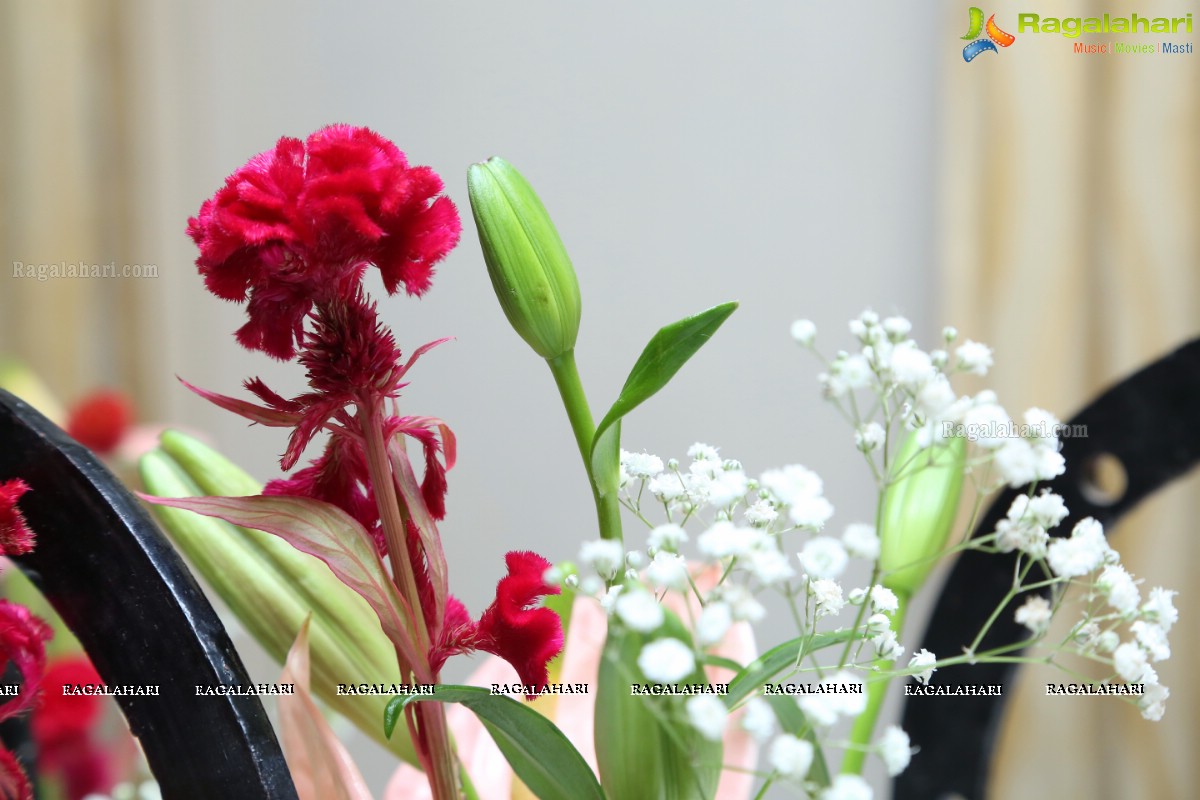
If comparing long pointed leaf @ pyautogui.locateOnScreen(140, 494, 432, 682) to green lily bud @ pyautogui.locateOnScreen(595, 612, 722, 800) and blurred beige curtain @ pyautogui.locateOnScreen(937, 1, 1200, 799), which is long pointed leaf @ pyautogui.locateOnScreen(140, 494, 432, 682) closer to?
Answer: green lily bud @ pyautogui.locateOnScreen(595, 612, 722, 800)

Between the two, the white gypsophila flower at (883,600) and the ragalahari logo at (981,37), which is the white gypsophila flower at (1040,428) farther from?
the ragalahari logo at (981,37)

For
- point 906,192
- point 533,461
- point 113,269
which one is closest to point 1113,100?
point 906,192

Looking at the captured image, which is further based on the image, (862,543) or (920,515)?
(920,515)

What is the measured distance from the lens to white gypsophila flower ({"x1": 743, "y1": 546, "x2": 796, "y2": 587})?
0.18 m

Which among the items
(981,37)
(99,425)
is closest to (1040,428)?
(99,425)

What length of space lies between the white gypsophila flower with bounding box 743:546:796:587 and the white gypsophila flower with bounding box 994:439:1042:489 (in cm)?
5

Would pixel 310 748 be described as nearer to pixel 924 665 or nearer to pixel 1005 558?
pixel 924 665

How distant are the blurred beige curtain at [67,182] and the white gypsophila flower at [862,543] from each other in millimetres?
1263

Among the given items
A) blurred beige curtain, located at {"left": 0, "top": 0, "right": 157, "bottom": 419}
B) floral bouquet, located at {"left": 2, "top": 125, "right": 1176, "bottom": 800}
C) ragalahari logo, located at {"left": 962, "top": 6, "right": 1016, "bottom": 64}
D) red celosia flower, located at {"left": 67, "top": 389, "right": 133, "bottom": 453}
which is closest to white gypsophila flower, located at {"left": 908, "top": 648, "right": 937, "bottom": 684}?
floral bouquet, located at {"left": 2, "top": 125, "right": 1176, "bottom": 800}

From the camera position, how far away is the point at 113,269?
129 centimetres

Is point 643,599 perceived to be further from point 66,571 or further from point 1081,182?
point 1081,182

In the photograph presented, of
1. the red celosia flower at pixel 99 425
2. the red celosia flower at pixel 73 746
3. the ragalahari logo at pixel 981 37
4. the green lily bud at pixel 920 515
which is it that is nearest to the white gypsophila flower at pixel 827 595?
the green lily bud at pixel 920 515

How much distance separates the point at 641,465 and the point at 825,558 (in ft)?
0.25

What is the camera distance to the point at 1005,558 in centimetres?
38
